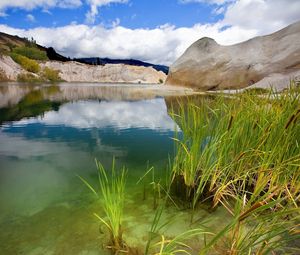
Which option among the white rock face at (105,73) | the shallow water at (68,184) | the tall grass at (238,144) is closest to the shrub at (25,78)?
the white rock face at (105,73)

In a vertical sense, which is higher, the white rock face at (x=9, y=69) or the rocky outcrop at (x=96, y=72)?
the rocky outcrop at (x=96, y=72)

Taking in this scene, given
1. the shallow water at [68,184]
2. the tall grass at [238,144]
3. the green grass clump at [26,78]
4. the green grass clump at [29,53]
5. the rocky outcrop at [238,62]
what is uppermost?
the green grass clump at [29,53]

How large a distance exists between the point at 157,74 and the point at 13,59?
324 ft

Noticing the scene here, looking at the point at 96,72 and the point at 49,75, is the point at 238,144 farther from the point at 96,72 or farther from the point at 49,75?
the point at 96,72

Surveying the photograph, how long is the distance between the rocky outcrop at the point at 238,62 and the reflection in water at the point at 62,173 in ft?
43.1

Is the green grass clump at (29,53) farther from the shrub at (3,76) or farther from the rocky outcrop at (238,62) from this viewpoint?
the rocky outcrop at (238,62)

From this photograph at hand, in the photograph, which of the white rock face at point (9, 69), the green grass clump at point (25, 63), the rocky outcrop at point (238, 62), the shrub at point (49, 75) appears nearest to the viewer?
the rocky outcrop at point (238, 62)

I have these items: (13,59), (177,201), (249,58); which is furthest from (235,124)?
(13,59)

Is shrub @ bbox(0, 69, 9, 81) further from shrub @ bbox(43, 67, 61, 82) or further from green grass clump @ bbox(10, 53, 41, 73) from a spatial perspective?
shrub @ bbox(43, 67, 61, 82)

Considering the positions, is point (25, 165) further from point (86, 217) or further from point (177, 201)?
point (177, 201)

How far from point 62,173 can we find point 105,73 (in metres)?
142

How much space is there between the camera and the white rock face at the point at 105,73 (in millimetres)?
110938

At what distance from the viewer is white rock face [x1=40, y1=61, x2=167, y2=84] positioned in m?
111

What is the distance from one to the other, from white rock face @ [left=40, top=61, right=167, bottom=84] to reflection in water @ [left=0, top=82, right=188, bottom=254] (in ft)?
334
